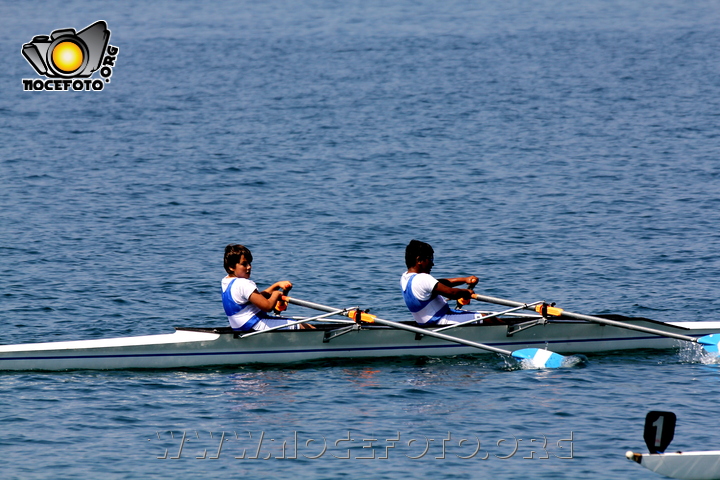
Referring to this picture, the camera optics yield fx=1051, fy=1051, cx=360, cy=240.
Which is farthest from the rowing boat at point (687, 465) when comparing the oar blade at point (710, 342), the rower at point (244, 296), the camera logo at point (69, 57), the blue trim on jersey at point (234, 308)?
the camera logo at point (69, 57)

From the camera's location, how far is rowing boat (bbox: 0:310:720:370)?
14070 millimetres

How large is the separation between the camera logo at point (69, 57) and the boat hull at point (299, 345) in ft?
61.9

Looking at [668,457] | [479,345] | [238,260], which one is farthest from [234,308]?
[668,457]

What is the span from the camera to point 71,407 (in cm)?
1296

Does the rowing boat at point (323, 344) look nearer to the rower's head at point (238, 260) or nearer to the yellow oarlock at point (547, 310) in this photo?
the yellow oarlock at point (547, 310)

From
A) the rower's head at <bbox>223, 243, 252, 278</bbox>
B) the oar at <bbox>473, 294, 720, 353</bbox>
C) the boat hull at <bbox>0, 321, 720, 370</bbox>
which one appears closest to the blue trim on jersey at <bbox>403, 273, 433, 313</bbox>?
the boat hull at <bbox>0, 321, 720, 370</bbox>

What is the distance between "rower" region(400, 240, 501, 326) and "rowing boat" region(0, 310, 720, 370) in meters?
0.24

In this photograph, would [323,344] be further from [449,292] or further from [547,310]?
[547,310]

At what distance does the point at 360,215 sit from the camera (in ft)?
85.7

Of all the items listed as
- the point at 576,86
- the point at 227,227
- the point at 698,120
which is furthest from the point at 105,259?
the point at 576,86

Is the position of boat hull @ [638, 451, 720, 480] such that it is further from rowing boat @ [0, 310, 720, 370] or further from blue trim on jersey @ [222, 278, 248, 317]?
blue trim on jersey @ [222, 278, 248, 317]

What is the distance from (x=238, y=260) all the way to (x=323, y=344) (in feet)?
5.69

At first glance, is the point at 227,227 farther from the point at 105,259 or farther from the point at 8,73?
the point at 8,73

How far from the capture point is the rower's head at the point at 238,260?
556 inches
